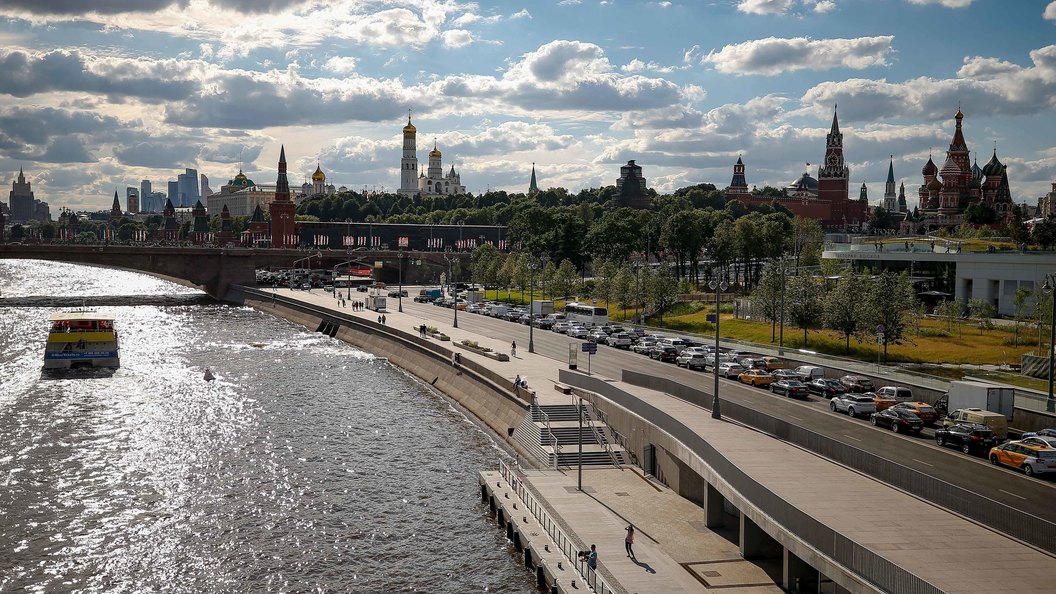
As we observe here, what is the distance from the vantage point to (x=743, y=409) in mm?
39281

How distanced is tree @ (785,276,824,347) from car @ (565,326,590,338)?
747 inches

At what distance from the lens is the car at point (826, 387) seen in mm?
51312

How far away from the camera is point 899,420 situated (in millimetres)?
41562

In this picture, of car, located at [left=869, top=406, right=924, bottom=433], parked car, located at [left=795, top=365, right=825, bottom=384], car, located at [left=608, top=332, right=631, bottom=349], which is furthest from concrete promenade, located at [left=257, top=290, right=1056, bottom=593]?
car, located at [left=608, top=332, right=631, bottom=349]

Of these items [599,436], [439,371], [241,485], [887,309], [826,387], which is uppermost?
[887,309]

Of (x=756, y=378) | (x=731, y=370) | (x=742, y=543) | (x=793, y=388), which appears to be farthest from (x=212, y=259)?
(x=742, y=543)

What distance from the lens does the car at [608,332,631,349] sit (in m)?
77.1

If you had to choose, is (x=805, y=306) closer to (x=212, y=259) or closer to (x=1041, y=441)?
(x=1041, y=441)

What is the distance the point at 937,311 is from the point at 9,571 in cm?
6496

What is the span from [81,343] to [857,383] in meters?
57.3

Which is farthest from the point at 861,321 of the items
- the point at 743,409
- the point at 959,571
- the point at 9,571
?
the point at 9,571

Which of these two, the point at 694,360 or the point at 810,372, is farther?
the point at 694,360

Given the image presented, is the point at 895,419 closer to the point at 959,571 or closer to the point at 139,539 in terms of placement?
the point at 959,571

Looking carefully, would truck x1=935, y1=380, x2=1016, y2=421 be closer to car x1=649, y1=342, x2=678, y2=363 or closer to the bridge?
car x1=649, y1=342, x2=678, y2=363
